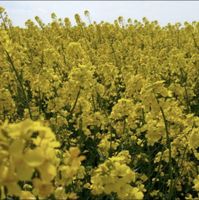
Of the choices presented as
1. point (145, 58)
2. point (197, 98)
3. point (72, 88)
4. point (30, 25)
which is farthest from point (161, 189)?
point (30, 25)

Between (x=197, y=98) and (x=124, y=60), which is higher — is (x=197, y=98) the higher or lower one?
the lower one

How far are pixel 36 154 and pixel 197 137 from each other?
1.86m

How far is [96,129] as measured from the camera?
439 cm

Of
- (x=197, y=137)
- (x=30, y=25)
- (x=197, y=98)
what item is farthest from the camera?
(x=30, y=25)

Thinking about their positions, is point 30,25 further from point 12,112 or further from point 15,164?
point 15,164

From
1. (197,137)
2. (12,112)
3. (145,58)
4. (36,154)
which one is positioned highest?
(145,58)

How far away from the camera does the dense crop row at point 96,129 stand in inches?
55.1

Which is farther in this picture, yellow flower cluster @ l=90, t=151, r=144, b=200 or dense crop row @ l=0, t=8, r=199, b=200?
yellow flower cluster @ l=90, t=151, r=144, b=200

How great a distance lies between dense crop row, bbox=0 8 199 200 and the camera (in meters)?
1.40

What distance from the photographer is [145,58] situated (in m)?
6.55

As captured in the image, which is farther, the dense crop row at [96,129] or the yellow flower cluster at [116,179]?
the yellow flower cluster at [116,179]

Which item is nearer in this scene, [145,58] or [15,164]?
[15,164]

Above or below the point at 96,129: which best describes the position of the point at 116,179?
below

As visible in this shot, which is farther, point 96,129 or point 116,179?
point 96,129
